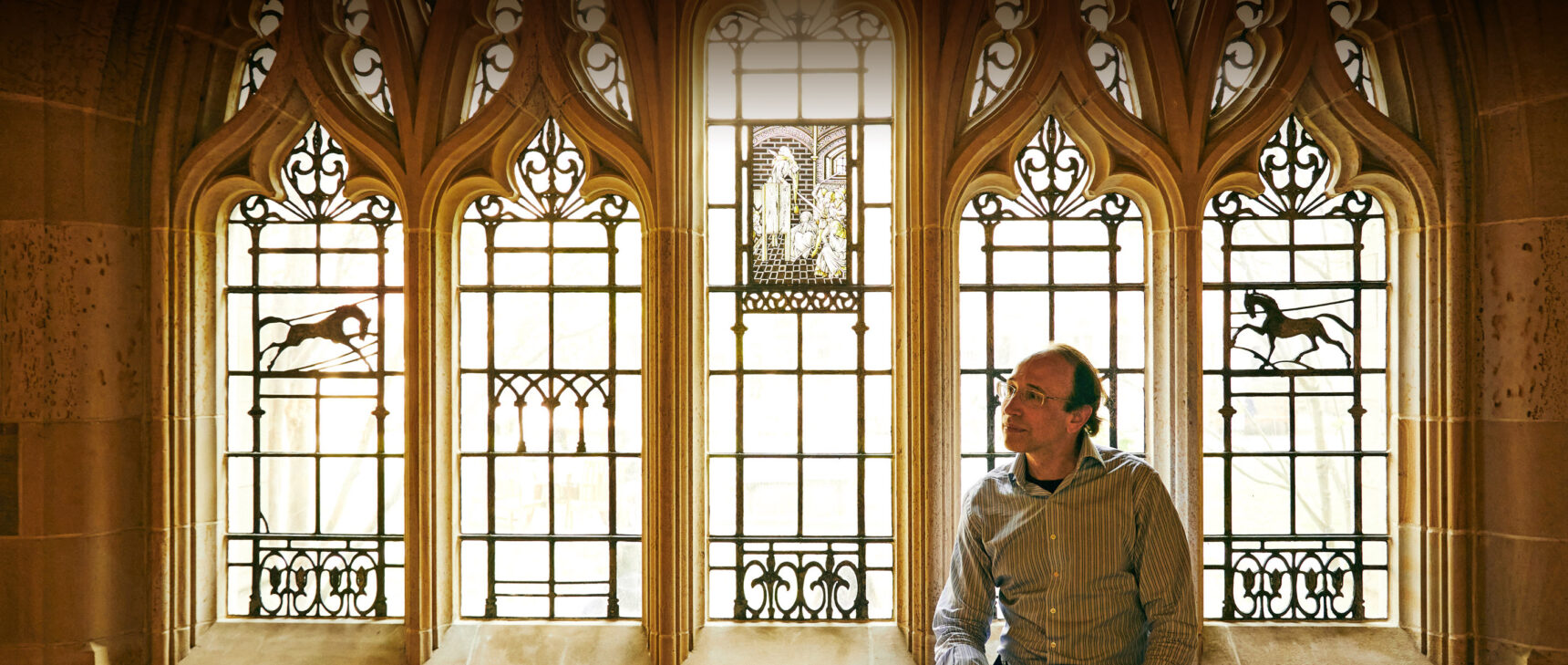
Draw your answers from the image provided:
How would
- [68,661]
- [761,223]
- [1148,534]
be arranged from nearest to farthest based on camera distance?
[1148,534]
[68,661]
[761,223]

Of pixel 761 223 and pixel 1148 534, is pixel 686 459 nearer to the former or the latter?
pixel 761 223

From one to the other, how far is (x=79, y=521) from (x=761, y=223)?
8.23 feet

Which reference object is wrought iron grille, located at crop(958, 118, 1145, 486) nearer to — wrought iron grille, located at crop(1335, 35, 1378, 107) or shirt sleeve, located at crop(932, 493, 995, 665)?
wrought iron grille, located at crop(1335, 35, 1378, 107)

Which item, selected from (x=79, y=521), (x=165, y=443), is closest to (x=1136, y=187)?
(x=165, y=443)

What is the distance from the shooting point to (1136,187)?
3193mm

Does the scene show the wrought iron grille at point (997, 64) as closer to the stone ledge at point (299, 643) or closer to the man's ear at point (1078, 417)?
the man's ear at point (1078, 417)

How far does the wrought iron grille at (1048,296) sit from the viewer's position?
3.28 m

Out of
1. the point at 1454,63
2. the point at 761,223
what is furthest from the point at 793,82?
the point at 1454,63

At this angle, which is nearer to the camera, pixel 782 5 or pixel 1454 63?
pixel 1454 63

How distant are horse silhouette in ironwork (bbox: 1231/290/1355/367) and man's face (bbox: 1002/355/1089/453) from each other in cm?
164

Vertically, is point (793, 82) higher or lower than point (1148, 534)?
higher

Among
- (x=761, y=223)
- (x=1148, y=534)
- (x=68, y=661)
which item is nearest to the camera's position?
(x=1148, y=534)

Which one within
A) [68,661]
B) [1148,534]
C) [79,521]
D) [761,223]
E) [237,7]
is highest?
[237,7]

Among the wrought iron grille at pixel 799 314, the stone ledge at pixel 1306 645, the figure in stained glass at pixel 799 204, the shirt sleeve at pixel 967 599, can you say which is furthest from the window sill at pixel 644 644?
the figure in stained glass at pixel 799 204
